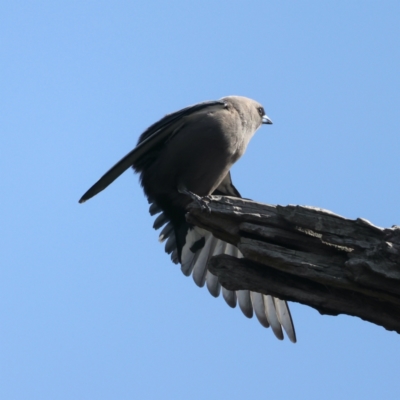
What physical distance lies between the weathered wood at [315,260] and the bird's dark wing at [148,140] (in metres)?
1.66

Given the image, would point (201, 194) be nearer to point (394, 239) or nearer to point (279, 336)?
point (279, 336)

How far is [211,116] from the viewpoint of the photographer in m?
8.32

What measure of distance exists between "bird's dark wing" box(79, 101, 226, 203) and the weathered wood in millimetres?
1660

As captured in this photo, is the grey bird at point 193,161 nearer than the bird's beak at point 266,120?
Yes

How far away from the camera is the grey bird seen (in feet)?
26.6

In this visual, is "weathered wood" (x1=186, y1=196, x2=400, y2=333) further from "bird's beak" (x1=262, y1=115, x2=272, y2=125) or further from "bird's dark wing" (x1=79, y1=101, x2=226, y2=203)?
"bird's beak" (x1=262, y1=115, x2=272, y2=125)

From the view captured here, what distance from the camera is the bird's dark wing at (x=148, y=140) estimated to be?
7.79 m

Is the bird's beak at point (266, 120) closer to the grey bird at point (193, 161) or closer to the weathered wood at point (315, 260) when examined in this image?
the grey bird at point (193, 161)

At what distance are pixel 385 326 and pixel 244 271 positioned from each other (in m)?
1.28

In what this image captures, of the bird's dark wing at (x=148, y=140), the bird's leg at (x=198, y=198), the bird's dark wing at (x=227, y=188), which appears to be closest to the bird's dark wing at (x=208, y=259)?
the bird's dark wing at (x=227, y=188)

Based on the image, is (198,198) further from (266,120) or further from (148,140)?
(266,120)

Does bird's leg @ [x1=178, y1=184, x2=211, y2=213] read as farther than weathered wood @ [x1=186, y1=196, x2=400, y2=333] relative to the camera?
Yes

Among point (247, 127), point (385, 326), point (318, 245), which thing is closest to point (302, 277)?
point (318, 245)

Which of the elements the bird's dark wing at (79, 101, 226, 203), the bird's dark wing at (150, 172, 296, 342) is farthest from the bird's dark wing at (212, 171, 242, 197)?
the bird's dark wing at (79, 101, 226, 203)
